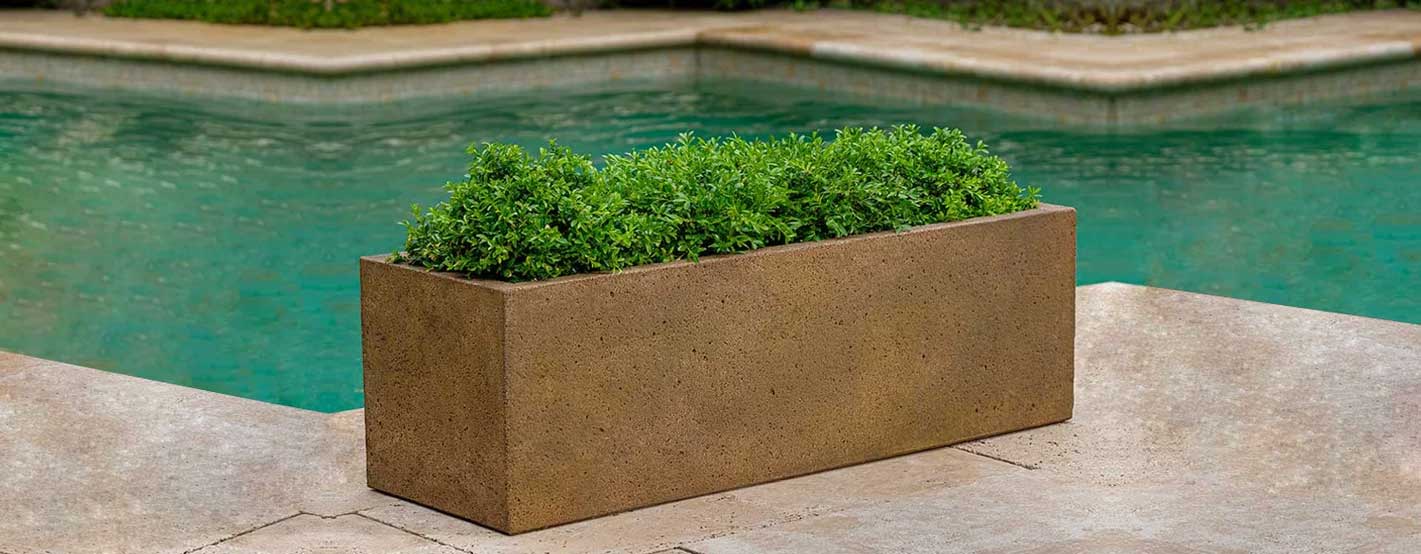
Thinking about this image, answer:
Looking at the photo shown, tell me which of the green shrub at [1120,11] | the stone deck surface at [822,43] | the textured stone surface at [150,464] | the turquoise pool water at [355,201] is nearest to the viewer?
the textured stone surface at [150,464]

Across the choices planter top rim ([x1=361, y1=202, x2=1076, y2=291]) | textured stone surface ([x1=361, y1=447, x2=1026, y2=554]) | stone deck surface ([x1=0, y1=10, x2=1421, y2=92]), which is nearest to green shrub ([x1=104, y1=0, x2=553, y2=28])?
stone deck surface ([x1=0, y1=10, x2=1421, y2=92])

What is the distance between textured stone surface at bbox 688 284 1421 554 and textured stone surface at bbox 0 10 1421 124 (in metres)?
7.64

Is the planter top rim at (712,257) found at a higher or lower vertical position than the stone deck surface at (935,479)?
higher

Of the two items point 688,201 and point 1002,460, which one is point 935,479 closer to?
point 1002,460

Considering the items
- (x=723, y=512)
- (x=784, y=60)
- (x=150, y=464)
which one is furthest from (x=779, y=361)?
(x=784, y=60)

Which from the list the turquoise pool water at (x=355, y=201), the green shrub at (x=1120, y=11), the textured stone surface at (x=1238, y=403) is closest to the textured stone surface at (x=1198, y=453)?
the textured stone surface at (x=1238, y=403)

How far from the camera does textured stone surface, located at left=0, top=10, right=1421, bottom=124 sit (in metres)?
15.6

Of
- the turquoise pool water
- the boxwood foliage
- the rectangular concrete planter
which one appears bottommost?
the turquoise pool water

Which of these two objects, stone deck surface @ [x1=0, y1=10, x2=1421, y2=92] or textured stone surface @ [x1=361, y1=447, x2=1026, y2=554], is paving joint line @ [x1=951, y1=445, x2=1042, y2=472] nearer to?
textured stone surface @ [x1=361, y1=447, x2=1026, y2=554]

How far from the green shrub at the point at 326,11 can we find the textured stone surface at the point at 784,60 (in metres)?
0.30

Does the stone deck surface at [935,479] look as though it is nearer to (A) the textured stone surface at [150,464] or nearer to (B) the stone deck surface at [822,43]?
(A) the textured stone surface at [150,464]

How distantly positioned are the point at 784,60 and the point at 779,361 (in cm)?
1185

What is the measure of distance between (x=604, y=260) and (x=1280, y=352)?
116 inches

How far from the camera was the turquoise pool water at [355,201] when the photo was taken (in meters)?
9.91
